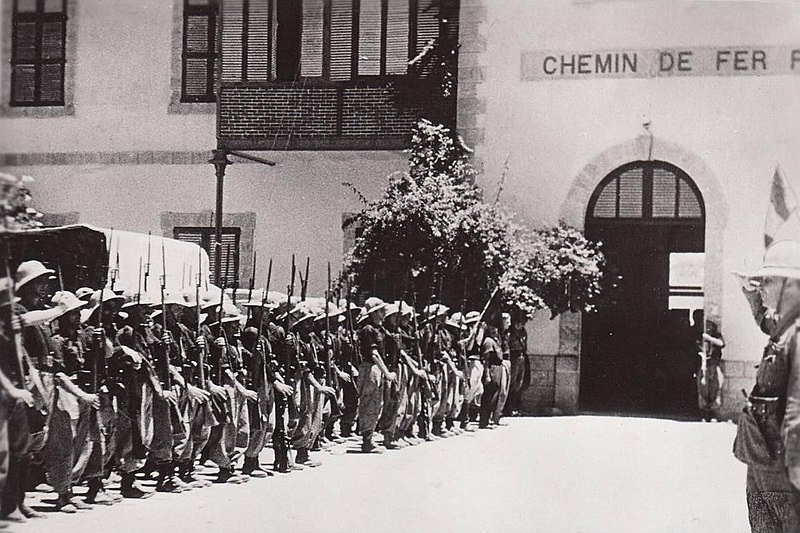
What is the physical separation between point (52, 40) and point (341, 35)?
6.22ft

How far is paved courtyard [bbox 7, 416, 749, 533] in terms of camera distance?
5449mm

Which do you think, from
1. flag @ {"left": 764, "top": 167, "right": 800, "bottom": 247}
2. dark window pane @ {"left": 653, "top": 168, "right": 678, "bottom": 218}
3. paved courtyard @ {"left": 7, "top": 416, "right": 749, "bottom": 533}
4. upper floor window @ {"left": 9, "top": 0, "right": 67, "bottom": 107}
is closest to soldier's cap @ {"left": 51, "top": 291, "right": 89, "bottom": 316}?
paved courtyard @ {"left": 7, "top": 416, "right": 749, "bottom": 533}

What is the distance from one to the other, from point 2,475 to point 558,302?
5.78 m

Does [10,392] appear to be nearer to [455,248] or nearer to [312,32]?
[312,32]

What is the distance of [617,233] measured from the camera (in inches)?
365

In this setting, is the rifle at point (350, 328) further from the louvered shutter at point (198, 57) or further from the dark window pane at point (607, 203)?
the dark window pane at point (607, 203)

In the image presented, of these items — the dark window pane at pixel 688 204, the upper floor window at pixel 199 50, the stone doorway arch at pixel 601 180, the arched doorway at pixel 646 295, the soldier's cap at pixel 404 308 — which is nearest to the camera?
the upper floor window at pixel 199 50

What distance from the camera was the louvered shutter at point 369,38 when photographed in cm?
704

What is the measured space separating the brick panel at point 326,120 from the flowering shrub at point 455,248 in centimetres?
27

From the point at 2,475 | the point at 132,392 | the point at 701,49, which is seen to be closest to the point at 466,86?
the point at 701,49

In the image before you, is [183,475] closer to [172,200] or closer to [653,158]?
[172,200]

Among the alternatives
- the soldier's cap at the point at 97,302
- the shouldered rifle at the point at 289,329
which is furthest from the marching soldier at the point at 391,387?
the soldier's cap at the point at 97,302

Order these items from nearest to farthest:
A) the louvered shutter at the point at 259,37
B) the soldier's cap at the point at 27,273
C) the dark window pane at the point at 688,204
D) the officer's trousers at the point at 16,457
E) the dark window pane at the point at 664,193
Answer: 1. the officer's trousers at the point at 16,457
2. the soldier's cap at the point at 27,273
3. the louvered shutter at the point at 259,37
4. the dark window pane at the point at 688,204
5. the dark window pane at the point at 664,193

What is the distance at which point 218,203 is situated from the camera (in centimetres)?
690
